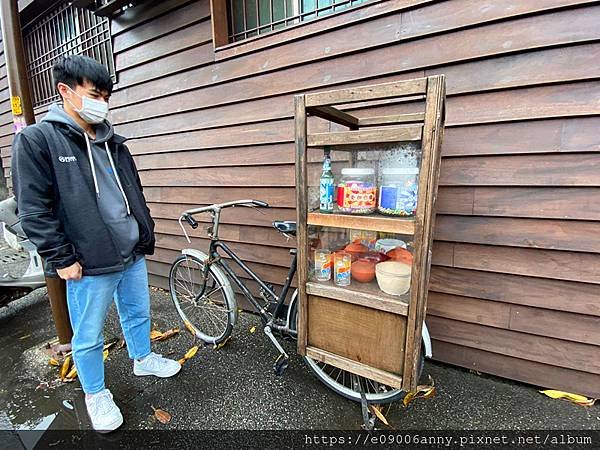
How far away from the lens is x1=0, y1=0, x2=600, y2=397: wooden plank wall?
147 cm

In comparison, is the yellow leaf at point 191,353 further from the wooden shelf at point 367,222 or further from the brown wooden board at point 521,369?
the brown wooden board at point 521,369

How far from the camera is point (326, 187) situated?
1.41 meters

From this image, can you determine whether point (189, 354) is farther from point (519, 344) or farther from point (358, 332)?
point (519, 344)

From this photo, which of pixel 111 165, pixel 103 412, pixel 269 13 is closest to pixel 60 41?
pixel 269 13

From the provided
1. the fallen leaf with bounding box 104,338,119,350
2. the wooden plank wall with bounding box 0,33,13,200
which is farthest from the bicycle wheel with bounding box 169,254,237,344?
the wooden plank wall with bounding box 0,33,13,200

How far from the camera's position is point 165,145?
2.98m

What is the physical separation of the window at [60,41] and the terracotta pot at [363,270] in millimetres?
3317

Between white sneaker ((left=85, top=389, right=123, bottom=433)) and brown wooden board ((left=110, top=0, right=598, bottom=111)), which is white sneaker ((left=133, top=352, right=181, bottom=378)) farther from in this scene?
brown wooden board ((left=110, top=0, right=598, bottom=111))

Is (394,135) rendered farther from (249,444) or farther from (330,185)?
(249,444)

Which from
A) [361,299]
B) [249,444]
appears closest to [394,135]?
[361,299]

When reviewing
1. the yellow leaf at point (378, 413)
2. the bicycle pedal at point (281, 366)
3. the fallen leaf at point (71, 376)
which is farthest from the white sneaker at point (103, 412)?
the yellow leaf at point (378, 413)

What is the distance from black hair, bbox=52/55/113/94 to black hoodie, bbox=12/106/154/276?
5.8 inches

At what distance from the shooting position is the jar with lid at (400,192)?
1254mm

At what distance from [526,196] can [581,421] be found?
1151 mm
